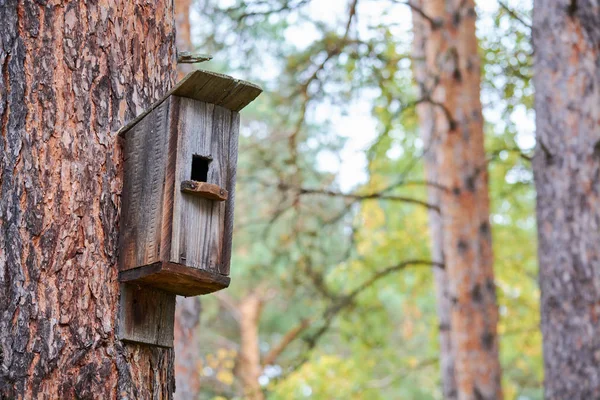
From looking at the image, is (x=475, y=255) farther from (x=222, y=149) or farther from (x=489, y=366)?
(x=222, y=149)

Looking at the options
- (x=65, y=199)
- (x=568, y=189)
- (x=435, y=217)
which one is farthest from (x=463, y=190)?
(x=65, y=199)

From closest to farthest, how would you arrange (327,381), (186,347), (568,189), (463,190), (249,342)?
→ (568,189), (186,347), (463,190), (327,381), (249,342)

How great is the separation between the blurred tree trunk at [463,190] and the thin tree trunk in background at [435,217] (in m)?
0.04

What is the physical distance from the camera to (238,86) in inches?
97.7

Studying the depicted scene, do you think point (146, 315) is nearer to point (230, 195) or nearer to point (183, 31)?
point (230, 195)

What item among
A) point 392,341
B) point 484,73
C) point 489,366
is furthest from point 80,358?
point 392,341

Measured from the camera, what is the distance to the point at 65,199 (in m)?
2.38

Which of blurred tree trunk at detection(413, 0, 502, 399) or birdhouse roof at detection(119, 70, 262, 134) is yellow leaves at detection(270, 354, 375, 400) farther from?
birdhouse roof at detection(119, 70, 262, 134)

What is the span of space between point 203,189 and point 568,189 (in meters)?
3.31

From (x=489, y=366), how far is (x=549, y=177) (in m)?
1.79

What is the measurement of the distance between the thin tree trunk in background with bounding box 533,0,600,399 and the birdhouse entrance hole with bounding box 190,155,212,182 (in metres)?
3.10

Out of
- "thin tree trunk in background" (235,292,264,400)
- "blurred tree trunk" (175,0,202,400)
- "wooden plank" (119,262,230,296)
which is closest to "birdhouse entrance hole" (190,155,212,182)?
"wooden plank" (119,262,230,296)

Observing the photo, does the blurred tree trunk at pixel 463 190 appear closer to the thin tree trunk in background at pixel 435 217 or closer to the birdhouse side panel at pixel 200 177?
the thin tree trunk in background at pixel 435 217

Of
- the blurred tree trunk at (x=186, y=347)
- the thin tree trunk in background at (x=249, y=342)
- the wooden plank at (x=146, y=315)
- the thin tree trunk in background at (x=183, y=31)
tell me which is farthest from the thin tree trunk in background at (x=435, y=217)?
the thin tree trunk in background at (x=249, y=342)
